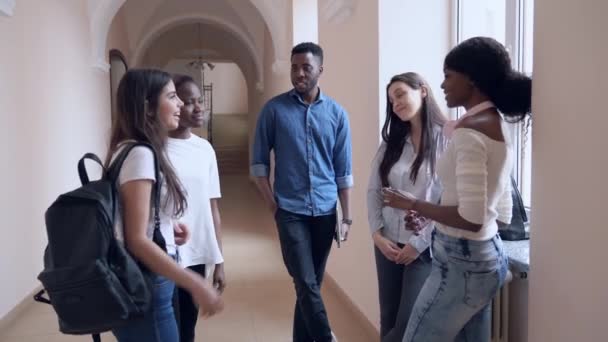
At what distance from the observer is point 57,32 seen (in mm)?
5480

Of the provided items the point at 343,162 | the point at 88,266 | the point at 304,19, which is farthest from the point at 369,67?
the point at 304,19

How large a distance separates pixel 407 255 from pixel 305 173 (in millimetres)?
863

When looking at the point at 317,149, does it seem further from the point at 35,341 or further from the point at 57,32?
the point at 57,32

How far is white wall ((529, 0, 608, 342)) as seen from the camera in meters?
1.38

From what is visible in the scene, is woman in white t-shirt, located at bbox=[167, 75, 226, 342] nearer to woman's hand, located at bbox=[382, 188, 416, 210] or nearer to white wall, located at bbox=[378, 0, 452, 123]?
woman's hand, located at bbox=[382, 188, 416, 210]

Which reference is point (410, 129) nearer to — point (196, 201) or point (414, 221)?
point (414, 221)

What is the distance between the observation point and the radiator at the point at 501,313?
2.35 meters

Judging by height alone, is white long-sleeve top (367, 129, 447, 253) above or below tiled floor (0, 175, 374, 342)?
above

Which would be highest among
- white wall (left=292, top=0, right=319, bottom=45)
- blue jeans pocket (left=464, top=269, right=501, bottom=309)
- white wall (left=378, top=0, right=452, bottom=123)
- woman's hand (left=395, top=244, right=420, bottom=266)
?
white wall (left=292, top=0, right=319, bottom=45)

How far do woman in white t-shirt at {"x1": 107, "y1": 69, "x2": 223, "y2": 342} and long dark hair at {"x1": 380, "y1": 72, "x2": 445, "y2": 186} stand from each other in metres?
1.13

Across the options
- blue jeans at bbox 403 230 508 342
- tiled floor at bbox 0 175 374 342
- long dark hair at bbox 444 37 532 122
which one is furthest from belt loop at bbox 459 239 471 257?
tiled floor at bbox 0 175 374 342

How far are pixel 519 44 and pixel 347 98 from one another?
1.54 m

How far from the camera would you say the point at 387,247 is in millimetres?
2520

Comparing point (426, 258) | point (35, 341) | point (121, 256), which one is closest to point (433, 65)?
point (426, 258)
